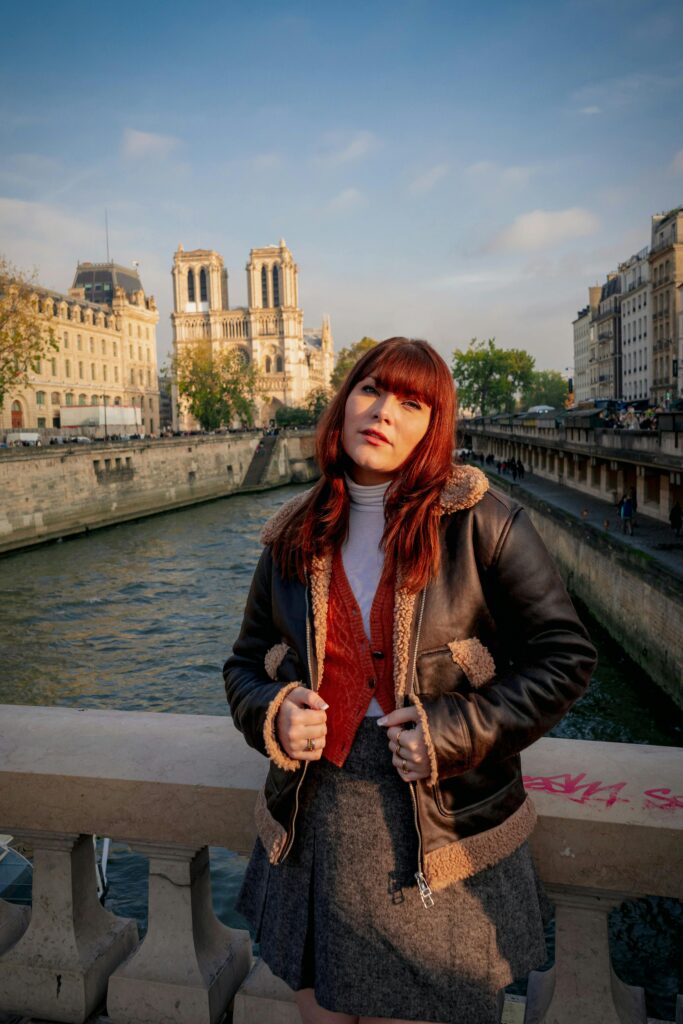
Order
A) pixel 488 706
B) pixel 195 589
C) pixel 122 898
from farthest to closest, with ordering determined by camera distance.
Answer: pixel 195 589
pixel 122 898
pixel 488 706

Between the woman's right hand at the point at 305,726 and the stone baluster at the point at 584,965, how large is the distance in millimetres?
699

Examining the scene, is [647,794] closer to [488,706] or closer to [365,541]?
[488,706]

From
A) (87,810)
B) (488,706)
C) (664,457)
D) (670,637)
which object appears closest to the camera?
(488,706)

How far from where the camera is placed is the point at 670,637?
14078 mm

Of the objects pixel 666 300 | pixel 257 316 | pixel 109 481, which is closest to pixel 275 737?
pixel 109 481

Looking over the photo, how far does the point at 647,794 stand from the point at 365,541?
0.84 m

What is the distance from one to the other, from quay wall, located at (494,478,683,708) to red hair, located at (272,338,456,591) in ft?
33.1

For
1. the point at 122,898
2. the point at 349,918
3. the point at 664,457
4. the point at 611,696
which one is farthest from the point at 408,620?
the point at 664,457

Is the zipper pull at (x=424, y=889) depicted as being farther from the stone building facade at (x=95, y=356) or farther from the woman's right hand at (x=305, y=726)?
the stone building facade at (x=95, y=356)

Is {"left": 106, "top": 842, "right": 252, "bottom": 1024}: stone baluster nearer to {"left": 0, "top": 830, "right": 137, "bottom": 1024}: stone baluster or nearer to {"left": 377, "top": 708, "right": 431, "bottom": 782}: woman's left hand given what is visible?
{"left": 0, "top": 830, "right": 137, "bottom": 1024}: stone baluster

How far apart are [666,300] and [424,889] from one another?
171 feet

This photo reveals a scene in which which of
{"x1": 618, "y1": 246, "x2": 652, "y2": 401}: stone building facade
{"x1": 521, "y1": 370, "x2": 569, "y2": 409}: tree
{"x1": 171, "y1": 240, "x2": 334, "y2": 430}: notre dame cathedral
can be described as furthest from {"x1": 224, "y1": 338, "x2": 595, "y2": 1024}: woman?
{"x1": 521, "y1": 370, "x2": 569, "y2": 409}: tree

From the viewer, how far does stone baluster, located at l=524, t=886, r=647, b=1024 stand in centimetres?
197

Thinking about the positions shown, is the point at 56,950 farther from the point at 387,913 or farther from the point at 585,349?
the point at 585,349
